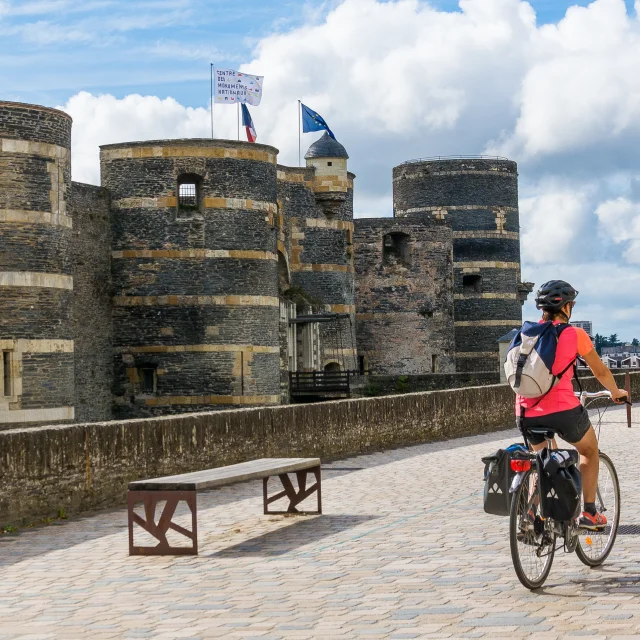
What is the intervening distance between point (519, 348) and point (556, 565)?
1.53 meters

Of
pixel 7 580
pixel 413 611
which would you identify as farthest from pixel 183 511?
pixel 413 611

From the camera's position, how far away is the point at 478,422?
24.5 meters

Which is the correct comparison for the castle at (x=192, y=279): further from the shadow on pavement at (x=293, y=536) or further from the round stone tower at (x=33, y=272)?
the shadow on pavement at (x=293, y=536)

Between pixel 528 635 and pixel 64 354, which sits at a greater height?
pixel 64 354

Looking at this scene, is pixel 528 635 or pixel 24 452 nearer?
pixel 528 635

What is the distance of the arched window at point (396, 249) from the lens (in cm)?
5044

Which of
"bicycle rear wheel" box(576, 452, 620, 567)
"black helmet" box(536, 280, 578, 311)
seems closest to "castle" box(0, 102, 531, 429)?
"bicycle rear wheel" box(576, 452, 620, 567)

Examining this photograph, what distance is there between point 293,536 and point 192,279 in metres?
24.3

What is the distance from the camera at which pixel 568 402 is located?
812cm

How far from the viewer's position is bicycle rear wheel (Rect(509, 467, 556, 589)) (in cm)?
762

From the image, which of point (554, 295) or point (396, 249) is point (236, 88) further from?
point (554, 295)

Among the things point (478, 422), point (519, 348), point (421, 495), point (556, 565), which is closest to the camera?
point (519, 348)

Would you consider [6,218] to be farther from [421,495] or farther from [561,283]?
[561,283]

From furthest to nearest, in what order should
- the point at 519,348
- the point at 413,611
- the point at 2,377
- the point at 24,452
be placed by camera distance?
the point at 2,377
the point at 24,452
the point at 519,348
the point at 413,611
